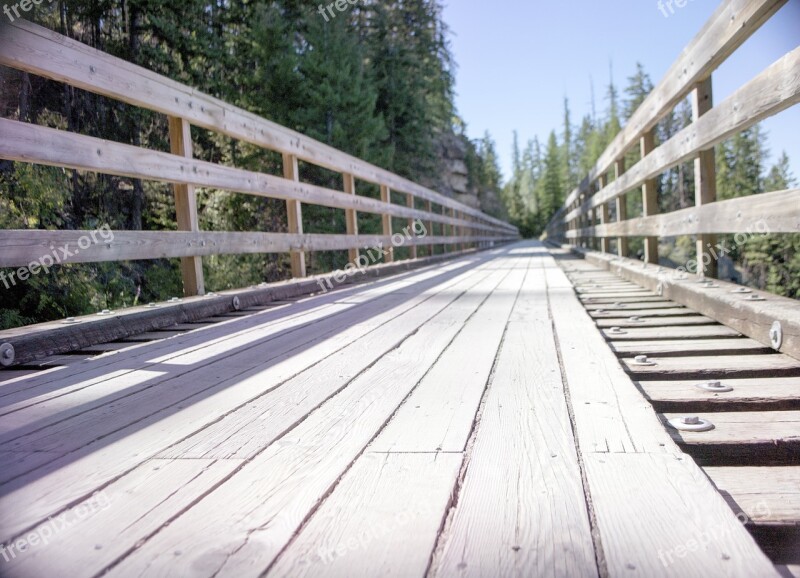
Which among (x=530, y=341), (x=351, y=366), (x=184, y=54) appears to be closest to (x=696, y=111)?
(x=530, y=341)

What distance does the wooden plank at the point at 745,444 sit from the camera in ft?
4.02

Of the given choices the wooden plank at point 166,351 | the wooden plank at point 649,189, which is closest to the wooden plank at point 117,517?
the wooden plank at point 166,351

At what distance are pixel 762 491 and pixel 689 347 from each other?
118 cm

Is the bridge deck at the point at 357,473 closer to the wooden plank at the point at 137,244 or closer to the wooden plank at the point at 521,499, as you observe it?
the wooden plank at the point at 521,499

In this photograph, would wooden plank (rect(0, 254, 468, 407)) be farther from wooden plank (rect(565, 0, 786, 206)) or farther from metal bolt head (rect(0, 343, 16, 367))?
wooden plank (rect(565, 0, 786, 206))

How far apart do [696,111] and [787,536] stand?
274cm

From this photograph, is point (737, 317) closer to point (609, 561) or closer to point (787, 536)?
point (787, 536)

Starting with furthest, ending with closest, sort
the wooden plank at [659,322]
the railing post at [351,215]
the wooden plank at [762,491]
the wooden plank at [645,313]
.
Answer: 1. the railing post at [351,215]
2. the wooden plank at [645,313]
3. the wooden plank at [659,322]
4. the wooden plank at [762,491]

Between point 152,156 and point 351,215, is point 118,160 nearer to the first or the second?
point 152,156

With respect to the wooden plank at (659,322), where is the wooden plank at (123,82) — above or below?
above

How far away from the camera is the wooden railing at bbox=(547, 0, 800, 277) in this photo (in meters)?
1.98

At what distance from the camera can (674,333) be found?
244 centimetres

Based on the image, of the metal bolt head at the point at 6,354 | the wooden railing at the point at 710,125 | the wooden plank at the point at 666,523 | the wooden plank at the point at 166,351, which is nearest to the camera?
the wooden plank at the point at 666,523

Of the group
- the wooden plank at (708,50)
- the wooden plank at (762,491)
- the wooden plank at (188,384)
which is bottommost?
the wooden plank at (762,491)
